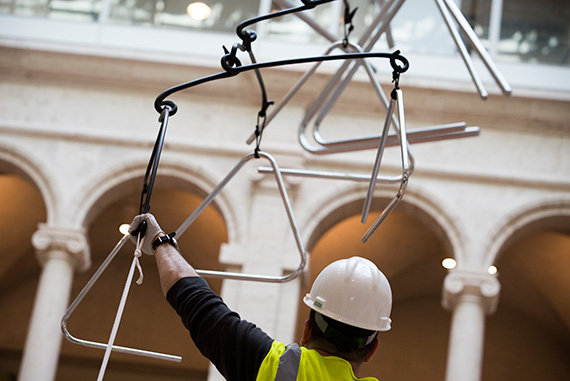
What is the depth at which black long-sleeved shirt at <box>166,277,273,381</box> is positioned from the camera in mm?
2307

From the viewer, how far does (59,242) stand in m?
8.91

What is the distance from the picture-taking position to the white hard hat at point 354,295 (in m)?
2.73

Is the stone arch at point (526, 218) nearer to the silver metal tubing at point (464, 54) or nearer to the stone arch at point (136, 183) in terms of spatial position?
the stone arch at point (136, 183)

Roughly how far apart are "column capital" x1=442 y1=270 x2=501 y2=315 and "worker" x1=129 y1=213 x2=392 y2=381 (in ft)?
19.5

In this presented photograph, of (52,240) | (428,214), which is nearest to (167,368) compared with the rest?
(52,240)

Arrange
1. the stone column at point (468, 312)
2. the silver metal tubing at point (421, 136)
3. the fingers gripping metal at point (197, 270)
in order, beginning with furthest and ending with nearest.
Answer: the stone column at point (468, 312) → the silver metal tubing at point (421, 136) → the fingers gripping metal at point (197, 270)

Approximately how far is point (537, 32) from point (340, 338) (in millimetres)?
7782

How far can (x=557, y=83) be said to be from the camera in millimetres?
9211

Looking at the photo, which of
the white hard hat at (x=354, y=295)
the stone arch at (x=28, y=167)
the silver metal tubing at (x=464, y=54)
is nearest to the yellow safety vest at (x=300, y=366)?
the white hard hat at (x=354, y=295)

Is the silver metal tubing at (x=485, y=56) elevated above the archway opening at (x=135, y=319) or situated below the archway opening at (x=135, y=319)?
below

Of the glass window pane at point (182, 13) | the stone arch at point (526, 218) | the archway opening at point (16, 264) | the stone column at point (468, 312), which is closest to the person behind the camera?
the stone column at point (468, 312)

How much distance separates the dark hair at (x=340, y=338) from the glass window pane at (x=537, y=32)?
7487mm

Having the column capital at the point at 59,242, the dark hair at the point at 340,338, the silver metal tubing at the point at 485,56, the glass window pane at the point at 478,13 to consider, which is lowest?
the dark hair at the point at 340,338

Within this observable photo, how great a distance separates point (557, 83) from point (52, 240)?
574 centimetres
